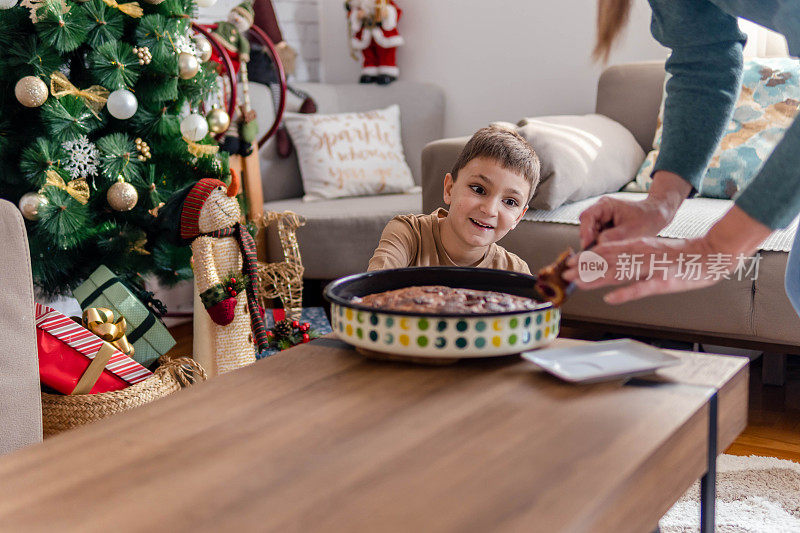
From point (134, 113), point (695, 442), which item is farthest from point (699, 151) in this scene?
point (134, 113)

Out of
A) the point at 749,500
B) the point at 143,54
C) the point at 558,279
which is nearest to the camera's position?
the point at 558,279

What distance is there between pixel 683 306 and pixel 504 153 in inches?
24.9

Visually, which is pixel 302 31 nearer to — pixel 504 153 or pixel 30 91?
pixel 30 91

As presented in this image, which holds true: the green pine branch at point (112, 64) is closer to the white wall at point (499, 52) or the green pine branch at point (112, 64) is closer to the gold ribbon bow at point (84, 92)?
the gold ribbon bow at point (84, 92)

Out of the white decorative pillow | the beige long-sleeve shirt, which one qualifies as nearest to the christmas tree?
the white decorative pillow

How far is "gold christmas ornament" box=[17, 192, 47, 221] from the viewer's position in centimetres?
176

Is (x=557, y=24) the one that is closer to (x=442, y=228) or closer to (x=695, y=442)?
(x=442, y=228)

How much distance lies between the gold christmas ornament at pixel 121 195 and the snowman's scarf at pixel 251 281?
271 mm

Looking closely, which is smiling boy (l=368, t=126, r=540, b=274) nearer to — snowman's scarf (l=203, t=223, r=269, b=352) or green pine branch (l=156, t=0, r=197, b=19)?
snowman's scarf (l=203, t=223, r=269, b=352)

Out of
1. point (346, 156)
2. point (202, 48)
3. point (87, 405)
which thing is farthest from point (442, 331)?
point (346, 156)

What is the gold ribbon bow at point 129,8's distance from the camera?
1.89m

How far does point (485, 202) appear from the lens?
149cm

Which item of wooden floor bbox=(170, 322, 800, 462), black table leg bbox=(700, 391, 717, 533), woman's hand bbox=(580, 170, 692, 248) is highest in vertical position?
woman's hand bbox=(580, 170, 692, 248)

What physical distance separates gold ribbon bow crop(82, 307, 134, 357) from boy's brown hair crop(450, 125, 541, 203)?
0.84m
